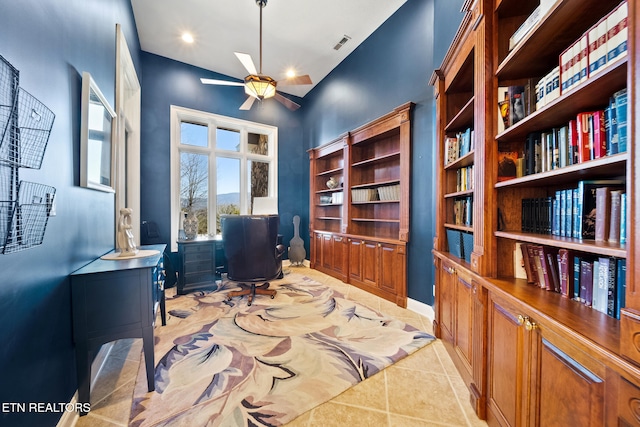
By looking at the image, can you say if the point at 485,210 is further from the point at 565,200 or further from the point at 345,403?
the point at 345,403

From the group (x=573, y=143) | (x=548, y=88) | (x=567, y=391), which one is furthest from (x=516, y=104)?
(x=567, y=391)

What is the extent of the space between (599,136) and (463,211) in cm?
123

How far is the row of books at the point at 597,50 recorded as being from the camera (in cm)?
82

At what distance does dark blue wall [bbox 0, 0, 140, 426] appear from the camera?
3.05ft

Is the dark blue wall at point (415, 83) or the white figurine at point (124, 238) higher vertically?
the dark blue wall at point (415, 83)

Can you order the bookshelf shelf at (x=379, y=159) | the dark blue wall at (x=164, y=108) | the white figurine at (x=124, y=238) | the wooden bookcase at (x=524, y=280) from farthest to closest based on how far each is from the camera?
the dark blue wall at (x=164, y=108) < the bookshelf shelf at (x=379, y=159) < the white figurine at (x=124, y=238) < the wooden bookcase at (x=524, y=280)

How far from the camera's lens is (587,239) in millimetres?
1011

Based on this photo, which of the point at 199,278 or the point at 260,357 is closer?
the point at 260,357

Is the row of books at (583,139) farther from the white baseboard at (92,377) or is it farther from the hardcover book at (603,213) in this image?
the white baseboard at (92,377)

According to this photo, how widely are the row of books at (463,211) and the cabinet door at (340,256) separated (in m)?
2.02

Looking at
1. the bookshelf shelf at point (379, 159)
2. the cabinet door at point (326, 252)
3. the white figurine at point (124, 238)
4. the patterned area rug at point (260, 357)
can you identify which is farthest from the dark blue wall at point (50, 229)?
the cabinet door at point (326, 252)

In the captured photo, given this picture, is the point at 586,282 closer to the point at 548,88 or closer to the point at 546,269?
the point at 546,269

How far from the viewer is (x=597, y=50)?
0.90 metres

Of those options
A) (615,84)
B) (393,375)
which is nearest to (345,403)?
(393,375)
